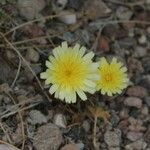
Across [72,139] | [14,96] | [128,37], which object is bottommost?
[72,139]

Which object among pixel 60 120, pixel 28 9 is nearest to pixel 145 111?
pixel 60 120

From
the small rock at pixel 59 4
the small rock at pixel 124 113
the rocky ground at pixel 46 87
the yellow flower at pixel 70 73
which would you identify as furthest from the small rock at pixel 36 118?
the small rock at pixel 59 4

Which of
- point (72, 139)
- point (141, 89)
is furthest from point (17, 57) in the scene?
point (141, 89)

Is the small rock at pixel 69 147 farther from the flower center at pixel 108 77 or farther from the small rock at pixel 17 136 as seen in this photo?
the flower center at pixel 108 77

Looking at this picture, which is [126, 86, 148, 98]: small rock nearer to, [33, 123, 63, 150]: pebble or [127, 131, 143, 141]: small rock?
[127, 131, 143, 141]: small rock

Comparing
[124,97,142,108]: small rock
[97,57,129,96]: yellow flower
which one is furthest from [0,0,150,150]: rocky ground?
[97,57,129,96]: yellow flower

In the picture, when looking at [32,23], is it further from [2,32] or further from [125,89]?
[125,89]
